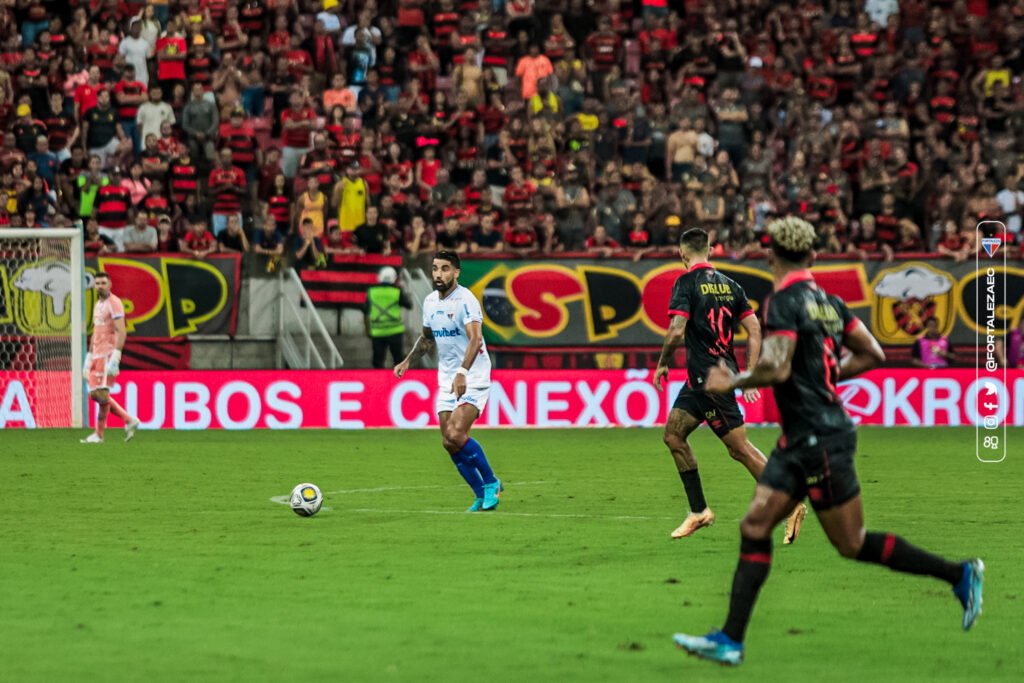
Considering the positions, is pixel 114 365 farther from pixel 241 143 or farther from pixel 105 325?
pixel 241 143

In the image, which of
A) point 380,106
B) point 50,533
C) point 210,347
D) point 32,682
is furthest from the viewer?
point 380,106

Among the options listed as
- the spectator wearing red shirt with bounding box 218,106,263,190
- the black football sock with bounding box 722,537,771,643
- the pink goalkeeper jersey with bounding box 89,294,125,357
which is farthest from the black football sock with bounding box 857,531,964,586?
the spectator wearing red shirt with bounding box 218,106,263,190

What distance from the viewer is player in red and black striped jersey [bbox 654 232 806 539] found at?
36.2ft

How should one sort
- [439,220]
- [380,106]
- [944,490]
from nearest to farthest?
[944,490]
[439,220]
[380,106]

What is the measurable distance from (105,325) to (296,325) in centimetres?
306

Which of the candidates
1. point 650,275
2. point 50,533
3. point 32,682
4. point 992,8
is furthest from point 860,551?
point 992,8

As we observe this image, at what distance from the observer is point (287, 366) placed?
22.7m

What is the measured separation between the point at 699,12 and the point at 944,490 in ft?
50.5

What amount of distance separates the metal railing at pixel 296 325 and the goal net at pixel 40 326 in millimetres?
2915

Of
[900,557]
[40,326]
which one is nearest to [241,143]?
[40,326]

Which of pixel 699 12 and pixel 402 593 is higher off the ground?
pixel 699 12

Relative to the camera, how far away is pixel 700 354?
36.6ft

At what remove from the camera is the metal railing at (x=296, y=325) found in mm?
22547

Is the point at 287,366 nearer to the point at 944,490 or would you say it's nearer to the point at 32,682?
the point at 944,490
